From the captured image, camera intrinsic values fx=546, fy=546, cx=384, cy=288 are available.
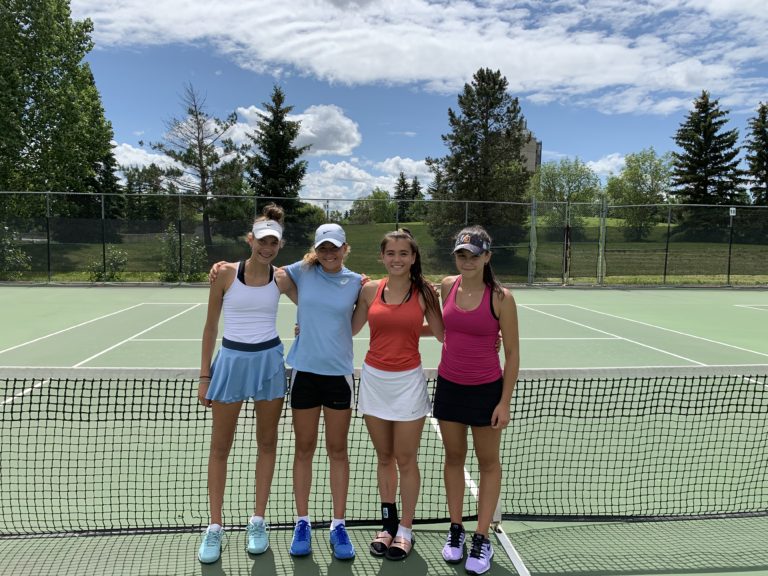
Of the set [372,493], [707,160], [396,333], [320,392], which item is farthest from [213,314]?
[707,160]

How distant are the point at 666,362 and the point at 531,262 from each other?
12.1 metres

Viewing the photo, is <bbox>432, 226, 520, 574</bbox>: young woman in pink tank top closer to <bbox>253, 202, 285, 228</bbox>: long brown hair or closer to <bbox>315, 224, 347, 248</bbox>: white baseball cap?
<bbox>315, 224, 347, 248</bbox>: white baseball cap

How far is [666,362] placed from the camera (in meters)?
7.86

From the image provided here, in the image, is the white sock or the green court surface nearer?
the white sock

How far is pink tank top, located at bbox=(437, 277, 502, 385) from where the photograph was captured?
2.75 metres

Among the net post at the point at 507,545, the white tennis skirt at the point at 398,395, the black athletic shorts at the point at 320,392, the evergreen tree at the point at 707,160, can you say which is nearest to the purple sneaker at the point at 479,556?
the net post at the point at 507,545

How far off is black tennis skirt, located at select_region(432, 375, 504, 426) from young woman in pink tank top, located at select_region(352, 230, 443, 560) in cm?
13

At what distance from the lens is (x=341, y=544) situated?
2.90 metres

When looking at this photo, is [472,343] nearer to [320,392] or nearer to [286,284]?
[320,392]

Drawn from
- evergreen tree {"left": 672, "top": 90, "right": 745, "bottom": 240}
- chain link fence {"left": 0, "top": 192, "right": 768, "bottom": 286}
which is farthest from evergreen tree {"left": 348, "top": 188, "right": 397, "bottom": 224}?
evergreen tree {"left": 672, "top": 90, "right": 745, "bottom": 240}

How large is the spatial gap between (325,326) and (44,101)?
27125mm

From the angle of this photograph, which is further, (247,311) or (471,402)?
(247,311)

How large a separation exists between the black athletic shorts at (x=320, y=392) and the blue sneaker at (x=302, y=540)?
2.17ft

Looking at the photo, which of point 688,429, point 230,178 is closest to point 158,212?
point 230,178
